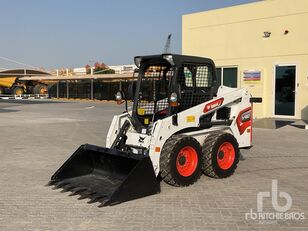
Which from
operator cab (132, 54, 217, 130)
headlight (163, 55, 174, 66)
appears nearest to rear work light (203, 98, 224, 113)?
operator cab (132, 54, 217, 130)

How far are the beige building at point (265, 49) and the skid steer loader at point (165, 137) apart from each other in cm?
967

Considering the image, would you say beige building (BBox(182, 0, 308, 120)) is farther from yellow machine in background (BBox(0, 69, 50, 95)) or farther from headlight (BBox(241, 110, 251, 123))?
yellow machine in background (BBox(0, 69, 50, 95))

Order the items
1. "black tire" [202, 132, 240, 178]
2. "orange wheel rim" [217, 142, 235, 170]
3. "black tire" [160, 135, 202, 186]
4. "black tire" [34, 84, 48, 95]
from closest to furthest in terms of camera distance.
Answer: "black tire" [160, 135, 202, 186] < "black tire" [202, 132, 240, 178] < "orange wheel rim" [217, 142, 235, 170] < "black tire" [34, 84, 48, 95]

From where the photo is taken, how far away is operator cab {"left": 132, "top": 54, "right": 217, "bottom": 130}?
6.95m

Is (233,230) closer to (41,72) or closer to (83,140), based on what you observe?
(83,140)

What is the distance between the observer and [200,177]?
724 cm

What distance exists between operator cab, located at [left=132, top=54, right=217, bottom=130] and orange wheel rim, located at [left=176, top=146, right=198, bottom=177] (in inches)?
26.8

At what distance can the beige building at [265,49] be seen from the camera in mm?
16547

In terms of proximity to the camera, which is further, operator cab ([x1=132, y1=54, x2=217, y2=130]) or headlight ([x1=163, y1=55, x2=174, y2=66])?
operator cab ([x1=132, y1=54, x2=217, y2=130])

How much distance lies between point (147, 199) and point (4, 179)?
2.85 m

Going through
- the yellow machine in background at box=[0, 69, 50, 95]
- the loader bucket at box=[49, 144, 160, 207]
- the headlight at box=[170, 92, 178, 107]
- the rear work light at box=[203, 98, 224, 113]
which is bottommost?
the loader bucket at box=[49, 144, 160, 207]

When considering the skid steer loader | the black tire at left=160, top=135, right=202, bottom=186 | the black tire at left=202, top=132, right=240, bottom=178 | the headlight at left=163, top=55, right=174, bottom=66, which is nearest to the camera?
the skid steer loader

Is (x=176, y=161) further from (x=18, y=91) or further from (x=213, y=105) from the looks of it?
(x=18, y=91)

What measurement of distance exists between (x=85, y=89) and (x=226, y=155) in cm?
3198
